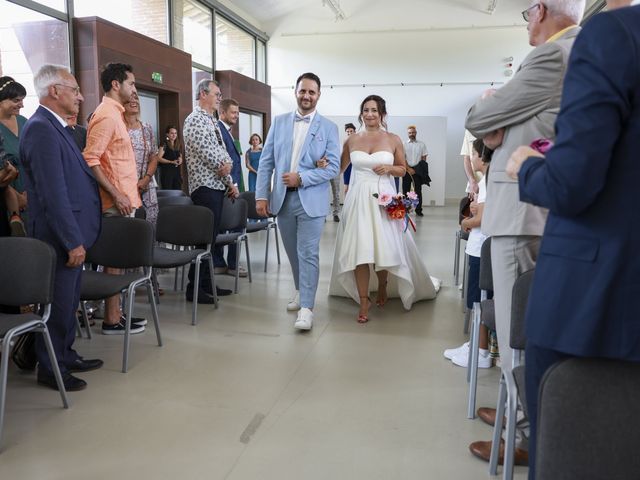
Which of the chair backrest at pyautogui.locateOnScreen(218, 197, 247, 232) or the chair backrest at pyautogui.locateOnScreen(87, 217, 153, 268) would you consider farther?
the chair backrest at pyautogui.locateOnScreen(218, 197, 247, 232)

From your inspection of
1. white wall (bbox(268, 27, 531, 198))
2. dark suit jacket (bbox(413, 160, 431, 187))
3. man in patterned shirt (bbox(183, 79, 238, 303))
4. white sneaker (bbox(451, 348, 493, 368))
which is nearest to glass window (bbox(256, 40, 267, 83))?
white wall (bbox(268, 27, 531, 198))

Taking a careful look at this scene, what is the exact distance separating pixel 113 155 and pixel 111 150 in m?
0.03

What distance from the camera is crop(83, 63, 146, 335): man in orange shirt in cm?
327

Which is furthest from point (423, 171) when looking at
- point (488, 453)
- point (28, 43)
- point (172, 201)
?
point (488, 453)

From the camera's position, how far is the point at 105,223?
325 cm

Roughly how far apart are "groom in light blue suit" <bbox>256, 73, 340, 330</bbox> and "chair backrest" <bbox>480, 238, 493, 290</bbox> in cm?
144

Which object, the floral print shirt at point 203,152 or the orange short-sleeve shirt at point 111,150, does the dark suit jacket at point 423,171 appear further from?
the orange short-sleeve shirt at point 111,150

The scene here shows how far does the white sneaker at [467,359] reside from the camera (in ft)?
9.98

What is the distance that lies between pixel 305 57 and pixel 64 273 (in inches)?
470

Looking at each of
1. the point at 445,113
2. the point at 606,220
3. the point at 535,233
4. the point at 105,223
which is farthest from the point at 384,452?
the point at 445,113

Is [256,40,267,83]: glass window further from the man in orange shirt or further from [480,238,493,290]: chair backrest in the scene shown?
[480,238,493,290]: chair backrest

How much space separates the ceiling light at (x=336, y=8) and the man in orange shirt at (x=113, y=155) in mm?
9448

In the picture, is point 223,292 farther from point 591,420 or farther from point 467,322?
point 591,420

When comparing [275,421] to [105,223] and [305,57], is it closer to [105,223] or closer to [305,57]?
[105,223]
